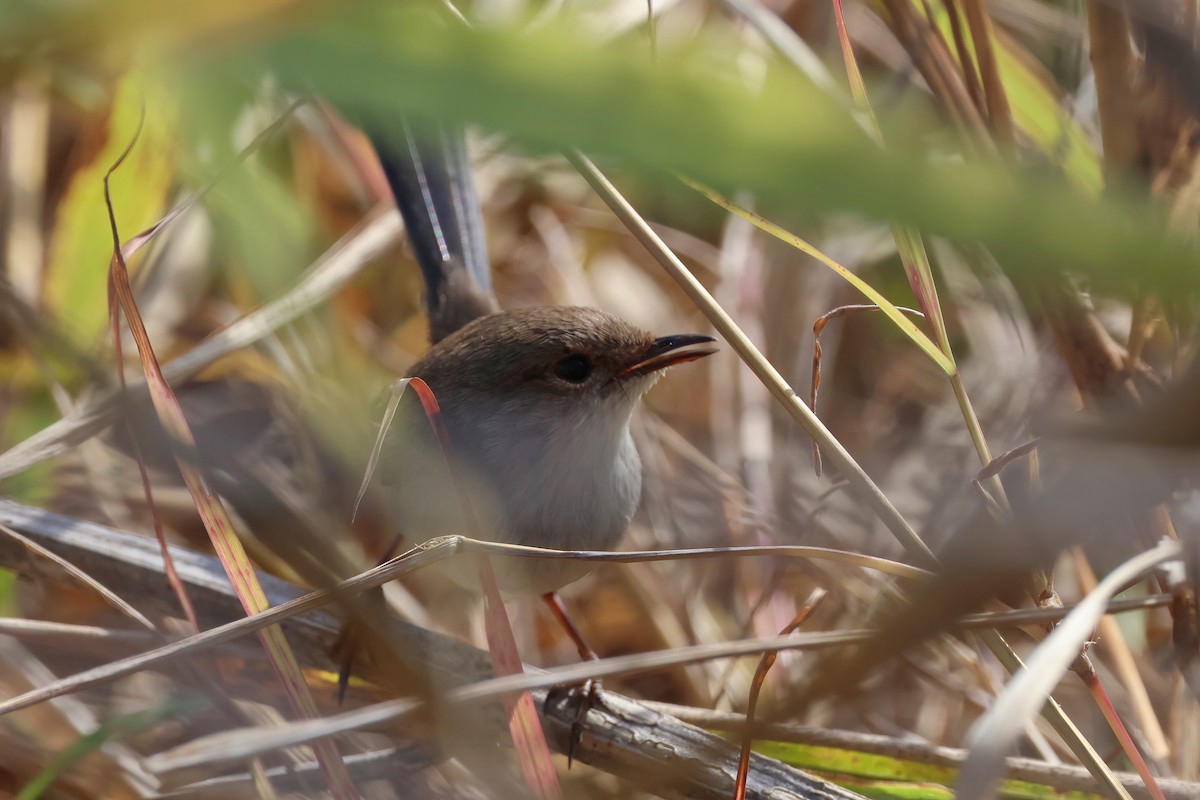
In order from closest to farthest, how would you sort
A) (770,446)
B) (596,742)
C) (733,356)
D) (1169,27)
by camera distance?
(1169,27)
(596,742)
(770,446)
(733,356)

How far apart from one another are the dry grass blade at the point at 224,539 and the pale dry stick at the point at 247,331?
3.8 inches

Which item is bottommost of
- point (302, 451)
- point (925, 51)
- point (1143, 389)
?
point (302, 451)

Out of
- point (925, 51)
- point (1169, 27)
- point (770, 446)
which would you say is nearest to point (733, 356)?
point (770, 446)

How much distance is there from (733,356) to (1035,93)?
1.35 metres

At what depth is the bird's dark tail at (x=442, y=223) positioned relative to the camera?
3.11 meters

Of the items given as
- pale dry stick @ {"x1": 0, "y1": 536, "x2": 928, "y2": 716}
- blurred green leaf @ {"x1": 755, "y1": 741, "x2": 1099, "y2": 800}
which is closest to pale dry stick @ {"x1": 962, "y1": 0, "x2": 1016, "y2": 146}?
pale dry stick @ {"x1": 0, "y1": 536, "x2": 928, "y2": 716}

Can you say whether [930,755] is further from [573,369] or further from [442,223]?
[442,223]

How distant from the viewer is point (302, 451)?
3145mm

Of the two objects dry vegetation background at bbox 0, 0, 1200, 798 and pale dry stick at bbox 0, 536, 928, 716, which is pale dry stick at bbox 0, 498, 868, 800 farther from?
pale dry stick at bbox 0, 536, 928, 716

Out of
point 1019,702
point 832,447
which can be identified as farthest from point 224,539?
point 1019,702

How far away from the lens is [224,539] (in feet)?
5.82

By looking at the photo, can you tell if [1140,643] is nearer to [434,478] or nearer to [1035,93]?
[1035,93]

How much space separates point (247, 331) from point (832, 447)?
5.83ft

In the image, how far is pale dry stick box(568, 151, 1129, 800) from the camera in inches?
63.9
